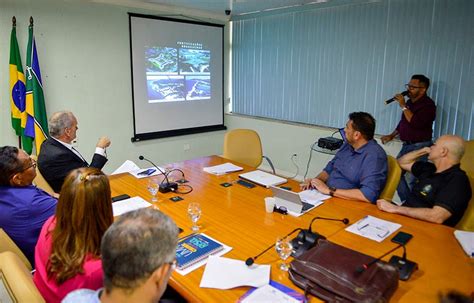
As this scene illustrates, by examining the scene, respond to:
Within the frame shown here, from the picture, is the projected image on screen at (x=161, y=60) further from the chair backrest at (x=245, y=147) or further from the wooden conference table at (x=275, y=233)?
the wooden conference table at (x=275, y=233)

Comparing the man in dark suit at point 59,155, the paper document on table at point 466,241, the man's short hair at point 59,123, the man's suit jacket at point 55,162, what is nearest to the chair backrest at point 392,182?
the paper document on table at point 466,241

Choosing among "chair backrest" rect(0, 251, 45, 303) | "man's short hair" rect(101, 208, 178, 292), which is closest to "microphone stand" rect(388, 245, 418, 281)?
"man's short hair" rect(101, 208, 178, 292)

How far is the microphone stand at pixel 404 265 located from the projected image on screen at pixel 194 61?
4.39 m

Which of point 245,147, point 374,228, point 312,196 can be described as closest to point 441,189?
point 374,228

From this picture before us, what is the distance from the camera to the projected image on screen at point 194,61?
206 inches

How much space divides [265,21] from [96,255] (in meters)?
4.84

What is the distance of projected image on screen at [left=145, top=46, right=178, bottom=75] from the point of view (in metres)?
4.88

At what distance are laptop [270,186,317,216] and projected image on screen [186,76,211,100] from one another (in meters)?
3.56

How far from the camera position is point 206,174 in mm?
2992

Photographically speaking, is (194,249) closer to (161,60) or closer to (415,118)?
(415,118)

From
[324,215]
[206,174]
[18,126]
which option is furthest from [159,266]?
[18,126]

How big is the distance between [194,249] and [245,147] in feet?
7.59

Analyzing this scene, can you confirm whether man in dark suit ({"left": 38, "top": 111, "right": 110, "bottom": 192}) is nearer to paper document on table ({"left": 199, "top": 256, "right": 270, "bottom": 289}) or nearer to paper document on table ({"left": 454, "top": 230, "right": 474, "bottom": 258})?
paper document on table ({"left": 199, "top": 256, "right": 270, "bottom": 289})

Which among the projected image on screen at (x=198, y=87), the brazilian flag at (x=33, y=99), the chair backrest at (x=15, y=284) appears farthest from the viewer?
the projected image on screen at (x=198, y=87)
